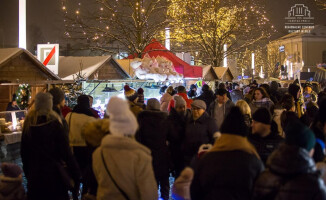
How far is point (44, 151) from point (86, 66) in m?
11.0

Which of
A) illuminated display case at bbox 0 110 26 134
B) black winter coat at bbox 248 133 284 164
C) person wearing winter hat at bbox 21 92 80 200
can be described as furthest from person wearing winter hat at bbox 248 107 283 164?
illuminated display case at bbox 0 110 26 134

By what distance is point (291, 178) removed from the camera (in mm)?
3006

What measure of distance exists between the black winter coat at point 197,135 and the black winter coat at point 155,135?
0.35 m

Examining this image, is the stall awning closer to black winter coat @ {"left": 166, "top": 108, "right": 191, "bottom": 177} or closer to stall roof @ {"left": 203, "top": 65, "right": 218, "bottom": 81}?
stall roof @ {"left": 203, "top": 65, "right": 218, "bottom": 81}

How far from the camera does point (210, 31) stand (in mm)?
32188

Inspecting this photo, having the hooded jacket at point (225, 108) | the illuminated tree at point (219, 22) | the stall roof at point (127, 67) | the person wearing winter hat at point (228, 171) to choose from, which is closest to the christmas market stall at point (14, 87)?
the stall roof at point (127, 67)

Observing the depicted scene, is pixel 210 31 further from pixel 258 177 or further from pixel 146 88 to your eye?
pixel 258 177

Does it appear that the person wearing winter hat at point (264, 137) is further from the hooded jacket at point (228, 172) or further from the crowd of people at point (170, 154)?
the hooded jacket at point (228, 172)

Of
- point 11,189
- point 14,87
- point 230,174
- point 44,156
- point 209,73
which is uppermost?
point 209,73

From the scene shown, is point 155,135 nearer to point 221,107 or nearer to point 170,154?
point 170,154

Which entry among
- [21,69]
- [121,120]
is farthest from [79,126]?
[21,69]

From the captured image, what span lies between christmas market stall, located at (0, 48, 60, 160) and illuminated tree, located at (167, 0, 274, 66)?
1621cm

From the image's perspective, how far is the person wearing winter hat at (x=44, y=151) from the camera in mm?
5082

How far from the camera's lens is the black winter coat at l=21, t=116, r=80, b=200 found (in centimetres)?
508
